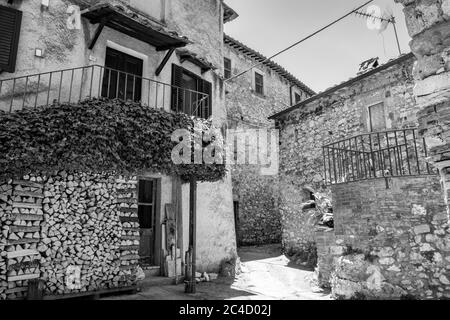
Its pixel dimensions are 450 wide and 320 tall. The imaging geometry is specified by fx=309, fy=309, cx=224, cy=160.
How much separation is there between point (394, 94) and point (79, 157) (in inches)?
341

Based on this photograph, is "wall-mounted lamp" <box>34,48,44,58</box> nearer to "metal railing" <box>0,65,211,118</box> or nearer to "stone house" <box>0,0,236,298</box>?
"stone house" <box>0,0,236,298</box>

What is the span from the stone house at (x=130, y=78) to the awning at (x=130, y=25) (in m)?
0.03

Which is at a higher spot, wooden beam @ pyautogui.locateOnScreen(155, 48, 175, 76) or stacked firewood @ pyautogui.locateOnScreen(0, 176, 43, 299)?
wooden beam @ pyautogui.locateOnScreen(155, 48, 175, 76)

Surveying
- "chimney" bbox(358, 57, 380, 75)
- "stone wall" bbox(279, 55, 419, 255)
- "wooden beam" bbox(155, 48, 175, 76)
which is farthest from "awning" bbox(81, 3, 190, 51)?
"chimney" bbox(358, 57, 380, 75)

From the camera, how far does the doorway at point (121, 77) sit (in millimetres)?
7617

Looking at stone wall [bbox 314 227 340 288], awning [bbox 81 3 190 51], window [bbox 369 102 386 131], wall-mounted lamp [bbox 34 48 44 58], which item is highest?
awning [bbox 81 3 190 51]

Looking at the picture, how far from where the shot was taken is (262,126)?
1666 centimetres

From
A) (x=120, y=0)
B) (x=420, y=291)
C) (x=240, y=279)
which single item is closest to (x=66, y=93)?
(x=120, y=0)

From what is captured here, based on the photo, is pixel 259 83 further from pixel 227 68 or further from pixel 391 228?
pixel 391 228

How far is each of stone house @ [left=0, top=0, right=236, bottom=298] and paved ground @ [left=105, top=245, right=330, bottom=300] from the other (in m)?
0.76

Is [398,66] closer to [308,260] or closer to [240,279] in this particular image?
[308,260]

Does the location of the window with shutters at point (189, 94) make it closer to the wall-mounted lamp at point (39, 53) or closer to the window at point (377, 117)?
the wall-mounted lamp at point (39, 53)

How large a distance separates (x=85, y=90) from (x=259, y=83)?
11.4 metres

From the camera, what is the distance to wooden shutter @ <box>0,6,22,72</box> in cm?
594
